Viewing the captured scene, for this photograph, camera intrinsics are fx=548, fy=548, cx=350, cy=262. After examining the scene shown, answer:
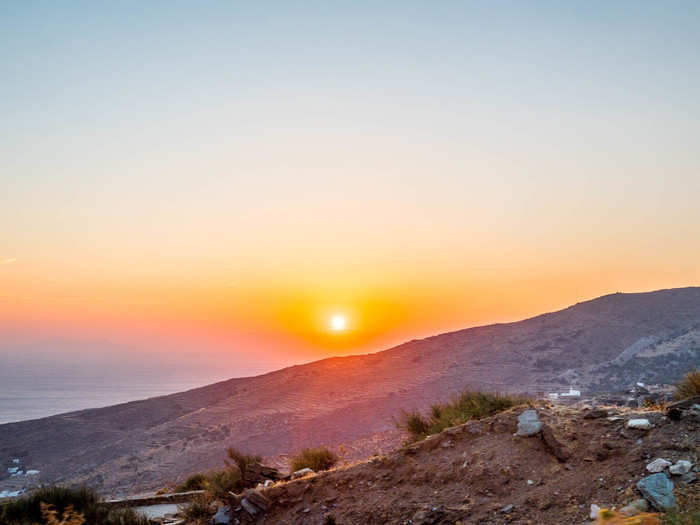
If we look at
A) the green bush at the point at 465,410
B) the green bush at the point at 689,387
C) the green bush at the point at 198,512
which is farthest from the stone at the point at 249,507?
the green bush at the point at 689,387

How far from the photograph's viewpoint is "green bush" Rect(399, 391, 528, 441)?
11.6 meters

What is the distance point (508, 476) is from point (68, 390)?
135594 millimetres

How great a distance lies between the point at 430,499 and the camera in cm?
804

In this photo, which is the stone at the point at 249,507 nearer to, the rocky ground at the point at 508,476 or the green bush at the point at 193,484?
the rocky ground at the point at 508,476

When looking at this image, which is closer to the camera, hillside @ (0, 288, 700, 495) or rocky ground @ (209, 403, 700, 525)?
rocky ground @ (209, 403, 700, 525)

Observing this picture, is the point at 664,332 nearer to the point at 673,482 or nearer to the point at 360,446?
the point at 360,446

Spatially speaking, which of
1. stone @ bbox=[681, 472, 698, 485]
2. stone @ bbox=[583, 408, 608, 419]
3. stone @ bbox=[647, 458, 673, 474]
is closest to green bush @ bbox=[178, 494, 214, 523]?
stone @ bbox=[583, 408, 608, 419]

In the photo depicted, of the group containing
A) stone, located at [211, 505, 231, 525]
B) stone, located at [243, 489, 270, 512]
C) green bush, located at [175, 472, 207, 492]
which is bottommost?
stone, located at [211, 505, 231, 525]

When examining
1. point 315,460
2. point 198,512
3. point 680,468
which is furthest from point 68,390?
point 680,468

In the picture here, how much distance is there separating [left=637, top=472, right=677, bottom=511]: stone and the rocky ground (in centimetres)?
2

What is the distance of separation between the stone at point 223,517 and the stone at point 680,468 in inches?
287

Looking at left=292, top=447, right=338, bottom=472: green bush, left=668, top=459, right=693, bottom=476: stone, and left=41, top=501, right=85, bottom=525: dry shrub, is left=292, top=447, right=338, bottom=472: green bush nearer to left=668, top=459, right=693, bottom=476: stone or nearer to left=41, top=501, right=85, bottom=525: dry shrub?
left=41, top=501, right=85, bottom=525: dry shrub

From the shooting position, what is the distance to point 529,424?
29.0 ft

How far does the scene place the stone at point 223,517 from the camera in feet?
32.6
